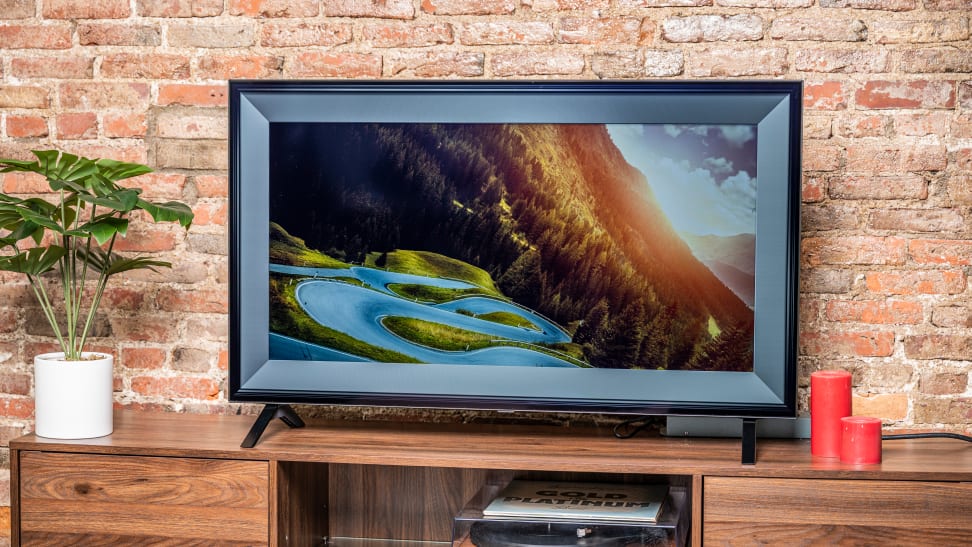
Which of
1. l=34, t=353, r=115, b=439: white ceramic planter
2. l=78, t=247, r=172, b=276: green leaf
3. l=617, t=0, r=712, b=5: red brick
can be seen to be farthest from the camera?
l=617, t=0, r=712, b=5: red brick

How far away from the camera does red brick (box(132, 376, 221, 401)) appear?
2.18 meters

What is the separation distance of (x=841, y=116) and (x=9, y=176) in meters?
2.08

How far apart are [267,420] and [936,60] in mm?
1719

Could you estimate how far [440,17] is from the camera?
2076 millimetres

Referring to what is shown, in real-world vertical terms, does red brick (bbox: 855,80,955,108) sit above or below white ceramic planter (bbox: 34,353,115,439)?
above

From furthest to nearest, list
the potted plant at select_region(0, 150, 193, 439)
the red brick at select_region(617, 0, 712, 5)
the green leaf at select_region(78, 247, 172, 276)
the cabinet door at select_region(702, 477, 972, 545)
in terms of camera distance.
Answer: the red brick at select_region(617, 0, 712, 5), the green leaf at select_region(78, 247, 172, 276), the potted plant at select_region(0, 150, 193, 439), the cabinet door at select_region(702, 477, 972, 545)

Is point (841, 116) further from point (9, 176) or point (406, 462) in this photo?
point (9, 176)

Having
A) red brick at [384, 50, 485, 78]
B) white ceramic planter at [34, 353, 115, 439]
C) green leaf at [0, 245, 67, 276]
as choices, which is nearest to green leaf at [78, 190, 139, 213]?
green leaf at [0, 245, 67, 276]

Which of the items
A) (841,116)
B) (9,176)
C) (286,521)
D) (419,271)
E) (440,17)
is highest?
(440,17)

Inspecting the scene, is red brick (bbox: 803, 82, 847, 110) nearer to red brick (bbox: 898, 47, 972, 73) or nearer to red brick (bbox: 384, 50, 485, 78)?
red brick (bbox: 898, 47, 972, 73)

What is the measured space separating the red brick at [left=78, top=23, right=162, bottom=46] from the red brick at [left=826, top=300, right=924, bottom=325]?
1783 mm

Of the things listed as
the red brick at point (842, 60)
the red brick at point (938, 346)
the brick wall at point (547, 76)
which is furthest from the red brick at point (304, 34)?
the red brick at point (938, 346)

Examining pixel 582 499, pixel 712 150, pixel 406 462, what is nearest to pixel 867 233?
pixel 712 150

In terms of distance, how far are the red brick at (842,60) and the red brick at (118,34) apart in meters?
1.58
